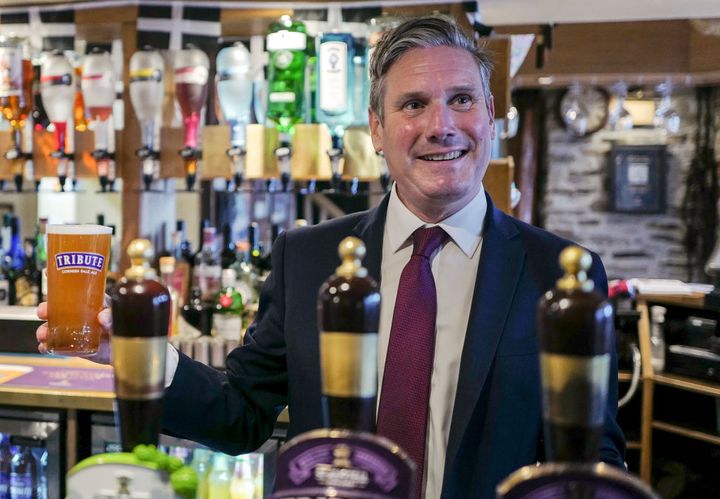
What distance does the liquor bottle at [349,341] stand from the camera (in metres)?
0.73

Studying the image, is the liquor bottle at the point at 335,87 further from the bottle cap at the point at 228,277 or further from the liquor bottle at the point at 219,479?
the liquor bottle at the point at 219,479

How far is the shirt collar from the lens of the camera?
144 cm

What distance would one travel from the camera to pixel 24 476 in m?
2.58

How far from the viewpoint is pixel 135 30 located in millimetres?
3525

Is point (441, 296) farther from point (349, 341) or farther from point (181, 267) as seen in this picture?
point (181, 267)

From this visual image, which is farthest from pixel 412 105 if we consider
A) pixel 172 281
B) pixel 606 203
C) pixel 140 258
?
pixel 606 203

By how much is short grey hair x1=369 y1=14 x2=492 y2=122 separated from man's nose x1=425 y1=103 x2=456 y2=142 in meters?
0.10

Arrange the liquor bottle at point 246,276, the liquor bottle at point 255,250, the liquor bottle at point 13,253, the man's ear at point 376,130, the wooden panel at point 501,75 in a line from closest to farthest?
the man's ear at point 376,130 < the wooden panel at point 501,75 < the liquor bottle at point 246,276 < the liquor bottle at point 255,250 < the liquor bottle at point 13,253

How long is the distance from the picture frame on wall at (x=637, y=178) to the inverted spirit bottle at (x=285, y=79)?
4.30 meters

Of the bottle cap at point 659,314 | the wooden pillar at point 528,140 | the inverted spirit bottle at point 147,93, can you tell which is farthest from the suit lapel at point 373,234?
the wooden pillar at point 528,140

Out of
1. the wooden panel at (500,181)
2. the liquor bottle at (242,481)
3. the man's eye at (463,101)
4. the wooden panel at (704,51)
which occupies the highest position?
the wooden panel at (704,51)

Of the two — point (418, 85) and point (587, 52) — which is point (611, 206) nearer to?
point (587, 52)

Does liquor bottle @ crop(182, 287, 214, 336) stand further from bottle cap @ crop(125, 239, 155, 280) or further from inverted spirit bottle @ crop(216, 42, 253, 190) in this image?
bottle cap @ crop(125, 239, 155, 280)

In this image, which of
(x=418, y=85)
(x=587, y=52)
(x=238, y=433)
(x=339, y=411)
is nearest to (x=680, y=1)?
(x=587, y=52)
